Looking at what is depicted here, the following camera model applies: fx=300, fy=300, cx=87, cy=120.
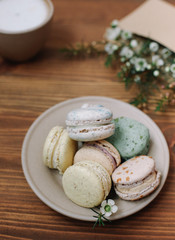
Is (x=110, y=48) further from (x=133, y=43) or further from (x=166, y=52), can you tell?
(x=166, y=52)

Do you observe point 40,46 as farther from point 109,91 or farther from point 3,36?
point 109,91

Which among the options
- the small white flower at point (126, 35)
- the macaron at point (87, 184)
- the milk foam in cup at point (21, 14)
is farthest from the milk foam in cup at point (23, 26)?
the macaron at point (87, 184)

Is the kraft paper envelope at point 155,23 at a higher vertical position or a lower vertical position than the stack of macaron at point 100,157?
higher

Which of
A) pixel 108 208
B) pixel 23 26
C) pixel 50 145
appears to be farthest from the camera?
pixel 23 26

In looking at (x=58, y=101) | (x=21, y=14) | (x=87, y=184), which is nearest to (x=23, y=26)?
(x=21, y=14)

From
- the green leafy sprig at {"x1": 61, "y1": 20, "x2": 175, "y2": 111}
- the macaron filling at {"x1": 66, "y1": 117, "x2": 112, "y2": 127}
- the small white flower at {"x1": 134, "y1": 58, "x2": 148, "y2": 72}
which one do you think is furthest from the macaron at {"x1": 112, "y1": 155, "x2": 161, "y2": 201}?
the small white flower at {"x1": 134, "y1": 58, "x2": 148, "y2": 72}

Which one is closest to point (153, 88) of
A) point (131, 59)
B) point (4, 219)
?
point (131, 59)

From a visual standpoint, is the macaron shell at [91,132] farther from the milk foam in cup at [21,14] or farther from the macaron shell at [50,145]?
the milk foam in cup at [21,14]

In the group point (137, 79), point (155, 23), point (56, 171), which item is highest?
point (155, 23)
